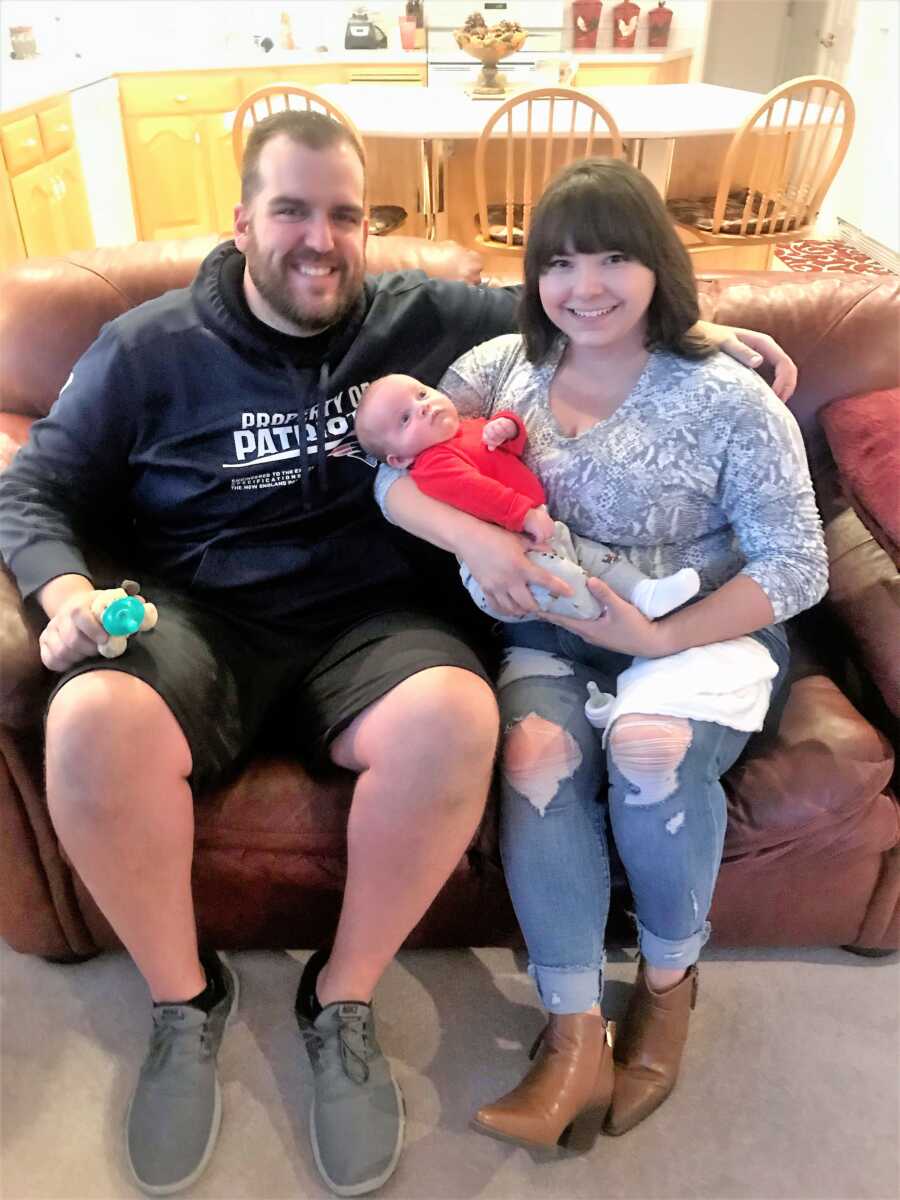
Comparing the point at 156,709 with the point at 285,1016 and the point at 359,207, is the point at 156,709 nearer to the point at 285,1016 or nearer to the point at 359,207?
the point at 285,1016

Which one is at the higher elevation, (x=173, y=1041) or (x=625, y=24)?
(x=625, y=24)

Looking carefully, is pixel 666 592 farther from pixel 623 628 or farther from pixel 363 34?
pixel 363 34

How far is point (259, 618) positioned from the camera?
53.6 inches

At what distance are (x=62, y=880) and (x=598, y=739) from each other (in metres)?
0.80

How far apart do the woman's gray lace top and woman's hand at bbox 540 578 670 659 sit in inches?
3.8

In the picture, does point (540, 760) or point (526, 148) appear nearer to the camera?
point (540, 760)

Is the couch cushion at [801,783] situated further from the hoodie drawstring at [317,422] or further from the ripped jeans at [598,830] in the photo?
the hoodie drawstring at [317,422]

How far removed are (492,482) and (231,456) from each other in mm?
403

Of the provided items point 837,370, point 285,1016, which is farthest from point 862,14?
point 285,1016

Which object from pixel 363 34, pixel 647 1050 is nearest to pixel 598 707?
pixel 647 1050

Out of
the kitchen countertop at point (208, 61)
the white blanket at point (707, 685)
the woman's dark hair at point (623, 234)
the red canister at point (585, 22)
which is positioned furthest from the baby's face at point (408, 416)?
the red canister at point (585, 22)

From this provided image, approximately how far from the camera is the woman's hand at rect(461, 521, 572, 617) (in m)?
1.22

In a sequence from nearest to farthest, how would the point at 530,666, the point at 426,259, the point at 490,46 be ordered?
the point at 530,666, the point at 426,259, the point at 490,46

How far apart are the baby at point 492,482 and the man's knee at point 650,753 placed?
16 centimetres
